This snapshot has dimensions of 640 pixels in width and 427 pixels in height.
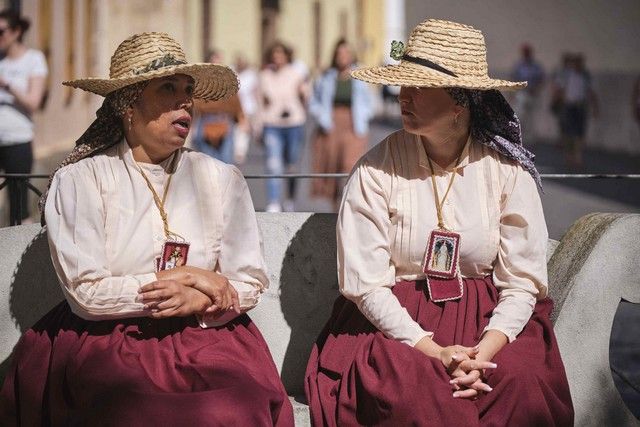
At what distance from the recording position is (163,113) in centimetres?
503

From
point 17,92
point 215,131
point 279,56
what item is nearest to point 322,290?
point 17,92

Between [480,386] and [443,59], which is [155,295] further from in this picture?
[443,59]

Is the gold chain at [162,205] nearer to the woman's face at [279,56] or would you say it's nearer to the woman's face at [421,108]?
the woman's face at [421,108]

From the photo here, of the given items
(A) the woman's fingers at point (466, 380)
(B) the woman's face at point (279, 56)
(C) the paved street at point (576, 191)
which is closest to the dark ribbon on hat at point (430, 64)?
(A) the woman's fingers at point (466, 380)

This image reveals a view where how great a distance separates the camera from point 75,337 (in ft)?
16.1

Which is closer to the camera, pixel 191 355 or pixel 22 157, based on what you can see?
pixel 191 355

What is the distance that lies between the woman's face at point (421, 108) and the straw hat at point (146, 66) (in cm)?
72

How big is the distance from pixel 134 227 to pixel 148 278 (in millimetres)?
232

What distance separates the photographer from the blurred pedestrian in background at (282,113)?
14.9 m

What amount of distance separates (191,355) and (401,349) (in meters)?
0.76

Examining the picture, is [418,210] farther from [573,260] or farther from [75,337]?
[75,337]

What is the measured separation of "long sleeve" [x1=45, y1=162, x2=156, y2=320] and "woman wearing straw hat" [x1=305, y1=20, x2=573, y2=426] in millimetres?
795

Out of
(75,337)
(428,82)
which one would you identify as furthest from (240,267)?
(428,82)

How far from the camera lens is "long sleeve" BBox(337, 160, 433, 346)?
495 centimetres
